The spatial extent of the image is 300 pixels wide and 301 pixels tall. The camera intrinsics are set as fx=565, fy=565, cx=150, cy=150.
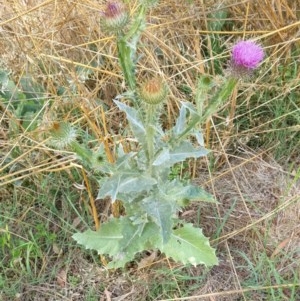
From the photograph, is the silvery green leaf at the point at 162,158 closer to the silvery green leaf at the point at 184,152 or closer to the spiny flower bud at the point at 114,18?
the silvery green leaf at the point at 184,152

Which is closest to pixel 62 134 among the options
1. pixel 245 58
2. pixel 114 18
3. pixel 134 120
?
pixel 134 120

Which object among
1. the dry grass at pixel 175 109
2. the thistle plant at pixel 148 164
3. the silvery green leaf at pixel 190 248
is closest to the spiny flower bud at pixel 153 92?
the thistle plant at pixel 148 164

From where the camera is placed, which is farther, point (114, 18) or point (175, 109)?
point (175, 109)

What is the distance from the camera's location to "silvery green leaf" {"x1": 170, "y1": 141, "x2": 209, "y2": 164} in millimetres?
1406

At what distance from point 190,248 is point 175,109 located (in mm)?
572

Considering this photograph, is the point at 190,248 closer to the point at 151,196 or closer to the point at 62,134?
the point at 151,196

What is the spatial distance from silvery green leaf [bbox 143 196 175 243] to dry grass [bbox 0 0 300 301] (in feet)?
0.94

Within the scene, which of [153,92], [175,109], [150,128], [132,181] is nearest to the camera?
[153,92]

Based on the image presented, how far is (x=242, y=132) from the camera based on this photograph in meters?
1.92

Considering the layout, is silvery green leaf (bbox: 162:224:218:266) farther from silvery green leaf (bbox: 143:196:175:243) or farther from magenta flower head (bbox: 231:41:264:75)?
magenta flower head (bbox: 231:41:264:75)

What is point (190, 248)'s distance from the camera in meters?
1.60

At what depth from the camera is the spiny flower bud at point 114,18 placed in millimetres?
1265

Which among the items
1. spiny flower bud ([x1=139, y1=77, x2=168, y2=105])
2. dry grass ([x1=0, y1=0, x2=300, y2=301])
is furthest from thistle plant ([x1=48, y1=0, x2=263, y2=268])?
dry grass ([x1=0, y1=0, x2=300, y2=301])

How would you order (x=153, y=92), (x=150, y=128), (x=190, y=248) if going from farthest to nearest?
(x=190, y=248)
(x=150, y=128)
(x=153, y=92)
